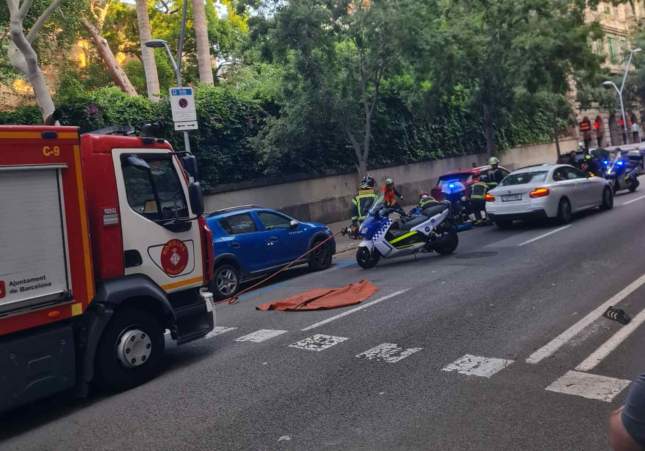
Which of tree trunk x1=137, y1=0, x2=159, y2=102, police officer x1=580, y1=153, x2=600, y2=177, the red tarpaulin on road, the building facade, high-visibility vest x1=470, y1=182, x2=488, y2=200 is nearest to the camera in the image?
the red tarpaulin on road

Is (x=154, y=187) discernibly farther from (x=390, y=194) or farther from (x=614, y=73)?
(x=614, y=73)

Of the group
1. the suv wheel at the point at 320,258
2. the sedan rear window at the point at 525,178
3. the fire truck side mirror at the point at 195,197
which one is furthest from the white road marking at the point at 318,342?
the sedan rear window at the point at 525,178

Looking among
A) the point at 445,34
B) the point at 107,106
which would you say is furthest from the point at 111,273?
the point at 445,34

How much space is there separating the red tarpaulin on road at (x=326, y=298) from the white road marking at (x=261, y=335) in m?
1.17

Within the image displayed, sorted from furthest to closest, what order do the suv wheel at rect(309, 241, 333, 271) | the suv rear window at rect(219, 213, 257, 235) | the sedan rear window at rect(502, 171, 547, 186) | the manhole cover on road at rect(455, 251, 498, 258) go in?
the sedan rear window at rect(502, 171, 547, 186) → the suv wheel at rect(309, 241, 333, 271) → the manhole cover on road at rect(455, 251, 498, 258) → the suv rear window at rect(219, 213, 257, 235)

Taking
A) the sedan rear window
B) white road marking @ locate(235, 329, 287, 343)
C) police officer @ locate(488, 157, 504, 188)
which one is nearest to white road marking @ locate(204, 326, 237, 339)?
white road marking @ locate(235, 329, 287, 343)

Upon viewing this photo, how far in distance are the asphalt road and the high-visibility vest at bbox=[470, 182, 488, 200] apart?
720 centimetres

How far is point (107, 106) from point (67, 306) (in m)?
13.7

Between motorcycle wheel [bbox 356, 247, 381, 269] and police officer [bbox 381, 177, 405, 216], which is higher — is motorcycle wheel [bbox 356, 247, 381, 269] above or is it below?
below

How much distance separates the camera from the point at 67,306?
579cm

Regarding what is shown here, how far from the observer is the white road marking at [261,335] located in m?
7.79

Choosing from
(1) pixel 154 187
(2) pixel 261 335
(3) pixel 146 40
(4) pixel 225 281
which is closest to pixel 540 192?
(4) pixel 225 281

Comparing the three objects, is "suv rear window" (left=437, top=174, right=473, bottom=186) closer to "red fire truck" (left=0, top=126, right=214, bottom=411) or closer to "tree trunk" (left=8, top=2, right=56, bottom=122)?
"tree trunk" (left=8, top=2, right=56, bottom=122)

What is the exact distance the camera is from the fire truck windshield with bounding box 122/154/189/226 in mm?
6598
